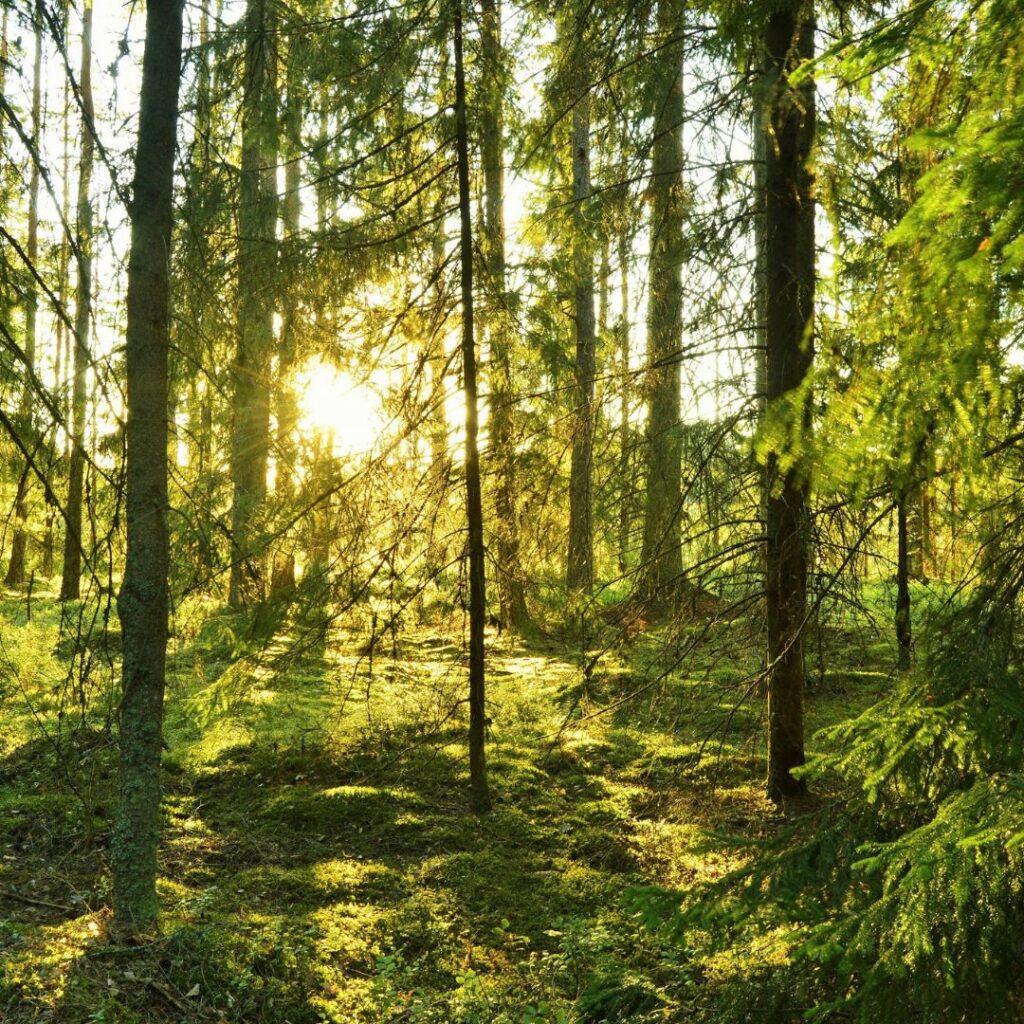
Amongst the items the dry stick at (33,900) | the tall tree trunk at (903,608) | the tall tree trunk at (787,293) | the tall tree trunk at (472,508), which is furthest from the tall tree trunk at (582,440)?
the dry stick at (33,900)

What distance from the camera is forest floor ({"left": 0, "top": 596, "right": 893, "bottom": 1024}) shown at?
4152 millimetres

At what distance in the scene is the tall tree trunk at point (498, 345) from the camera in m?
6.94

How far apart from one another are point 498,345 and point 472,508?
152cm

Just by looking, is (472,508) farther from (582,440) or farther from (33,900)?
(33,900)

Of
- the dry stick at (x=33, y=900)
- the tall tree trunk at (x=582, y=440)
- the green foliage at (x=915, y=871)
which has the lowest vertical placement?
the dry stick at (x=33, y=900)

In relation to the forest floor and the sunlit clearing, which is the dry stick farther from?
the sunlit clearing

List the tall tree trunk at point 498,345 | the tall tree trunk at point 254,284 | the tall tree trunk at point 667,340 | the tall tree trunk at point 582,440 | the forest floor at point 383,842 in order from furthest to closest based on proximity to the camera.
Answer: the tall tree trunk at point 498,345 → the tall tree trunk at point 582,440 → the tall tree trunk at point 667,340 → the tall tree trunk at point 254,284 → the forest floor at point 383,842

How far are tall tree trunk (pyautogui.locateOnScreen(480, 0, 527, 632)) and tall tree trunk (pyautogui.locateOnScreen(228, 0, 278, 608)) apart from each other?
175 cm

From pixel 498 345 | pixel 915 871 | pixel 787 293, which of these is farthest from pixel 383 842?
pixel 915 871

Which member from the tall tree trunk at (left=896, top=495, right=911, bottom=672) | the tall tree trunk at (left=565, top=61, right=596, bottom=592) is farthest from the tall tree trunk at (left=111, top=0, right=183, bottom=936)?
the tall tree trunk at (left=896, top=495, right=911, bottom=672)

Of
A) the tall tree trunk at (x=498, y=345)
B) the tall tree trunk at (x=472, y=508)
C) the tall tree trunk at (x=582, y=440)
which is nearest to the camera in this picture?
the tall tree trunk at (x=582, y=440)

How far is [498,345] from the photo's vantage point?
7.21 m

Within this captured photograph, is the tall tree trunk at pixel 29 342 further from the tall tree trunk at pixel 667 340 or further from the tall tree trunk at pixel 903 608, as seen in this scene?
the tall tree trunk at pixel 903 608

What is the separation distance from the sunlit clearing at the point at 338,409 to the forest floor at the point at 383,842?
1.54m
